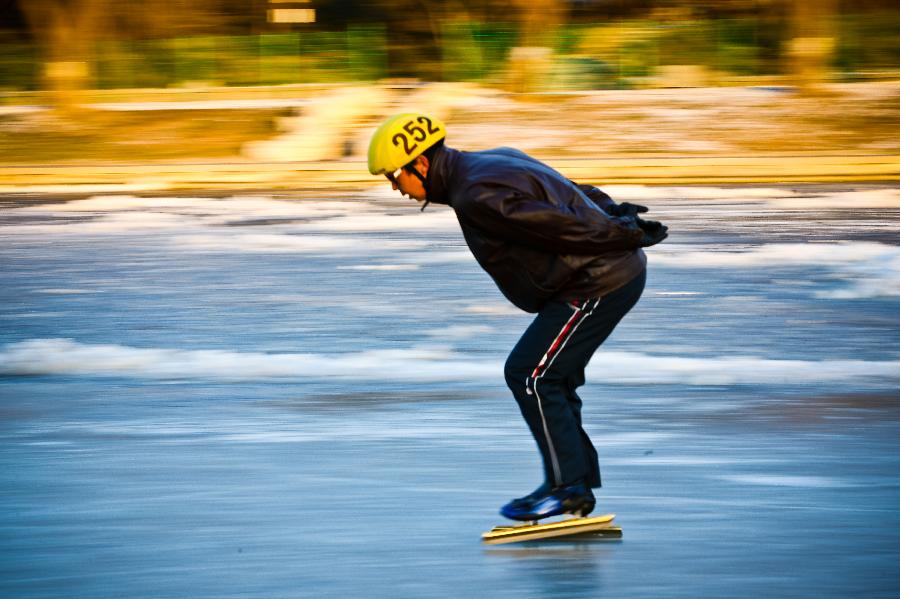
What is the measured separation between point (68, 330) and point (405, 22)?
3194 cm

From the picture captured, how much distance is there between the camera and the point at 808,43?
29031 millimetres

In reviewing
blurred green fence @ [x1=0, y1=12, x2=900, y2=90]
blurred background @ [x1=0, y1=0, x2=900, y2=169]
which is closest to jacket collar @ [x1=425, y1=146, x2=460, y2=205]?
blurred background @ [x1=0, y1=0, x2=900, y2=169]

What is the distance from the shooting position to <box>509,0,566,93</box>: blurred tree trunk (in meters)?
30.6

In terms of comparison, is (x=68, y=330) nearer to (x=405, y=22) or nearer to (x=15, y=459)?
(x=15, y=459)

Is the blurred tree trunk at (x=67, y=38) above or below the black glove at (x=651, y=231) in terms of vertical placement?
below

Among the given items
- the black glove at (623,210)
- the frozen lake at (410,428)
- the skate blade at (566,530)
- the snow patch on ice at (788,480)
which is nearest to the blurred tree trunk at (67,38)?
the frozen lake at (410,428)

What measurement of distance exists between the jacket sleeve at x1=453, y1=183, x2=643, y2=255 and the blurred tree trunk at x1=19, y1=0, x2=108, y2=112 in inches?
1034

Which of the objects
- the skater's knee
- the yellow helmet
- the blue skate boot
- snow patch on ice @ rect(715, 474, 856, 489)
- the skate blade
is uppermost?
the yellow helmet

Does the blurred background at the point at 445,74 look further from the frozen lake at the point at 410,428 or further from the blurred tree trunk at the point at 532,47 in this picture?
the frozen lake at the point at 410,428

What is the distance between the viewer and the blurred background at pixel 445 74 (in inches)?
1016

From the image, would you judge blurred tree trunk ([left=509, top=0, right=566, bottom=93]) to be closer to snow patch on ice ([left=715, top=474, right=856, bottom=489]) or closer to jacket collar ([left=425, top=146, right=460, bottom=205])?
snow patch on ice ([left=715, top=474, right=856, bottom=489])

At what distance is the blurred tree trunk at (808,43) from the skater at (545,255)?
2471cm

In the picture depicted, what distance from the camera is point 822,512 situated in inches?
215

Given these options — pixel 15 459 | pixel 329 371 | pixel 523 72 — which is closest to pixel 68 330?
pixel 329 371
